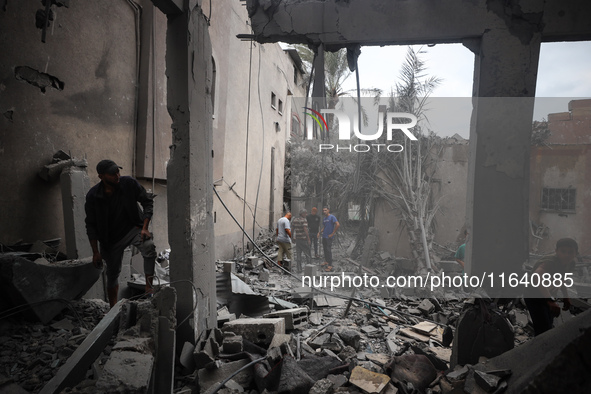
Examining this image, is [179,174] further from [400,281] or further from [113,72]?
[400,281]

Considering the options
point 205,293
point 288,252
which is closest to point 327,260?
point 288,252

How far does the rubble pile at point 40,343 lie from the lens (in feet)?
9.66

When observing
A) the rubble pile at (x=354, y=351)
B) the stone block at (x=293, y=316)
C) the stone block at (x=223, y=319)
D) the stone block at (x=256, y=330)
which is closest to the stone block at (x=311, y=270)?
the rubble pile at (x=354, y=351)

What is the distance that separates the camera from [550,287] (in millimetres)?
3621

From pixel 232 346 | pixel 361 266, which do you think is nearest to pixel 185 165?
pixel 232 346

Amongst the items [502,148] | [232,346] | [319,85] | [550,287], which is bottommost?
[232,346]

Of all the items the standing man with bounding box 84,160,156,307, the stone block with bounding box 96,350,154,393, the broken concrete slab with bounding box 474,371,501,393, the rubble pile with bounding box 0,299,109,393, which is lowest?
the rubble pile with bounding box 0,299,109,393

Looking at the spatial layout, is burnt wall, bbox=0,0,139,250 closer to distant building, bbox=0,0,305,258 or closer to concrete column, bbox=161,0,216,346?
distant building, bbox=0,0,305,258

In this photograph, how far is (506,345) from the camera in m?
3.15

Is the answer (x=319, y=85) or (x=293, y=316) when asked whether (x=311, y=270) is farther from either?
(x=319, y=85)

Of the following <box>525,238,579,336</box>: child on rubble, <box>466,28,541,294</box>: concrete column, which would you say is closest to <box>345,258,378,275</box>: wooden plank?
<box>525,238,579,336</box>: child on rubble

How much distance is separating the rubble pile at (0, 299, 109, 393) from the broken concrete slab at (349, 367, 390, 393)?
2767 millimetres

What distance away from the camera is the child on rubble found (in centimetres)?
357

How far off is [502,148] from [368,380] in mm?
2621
